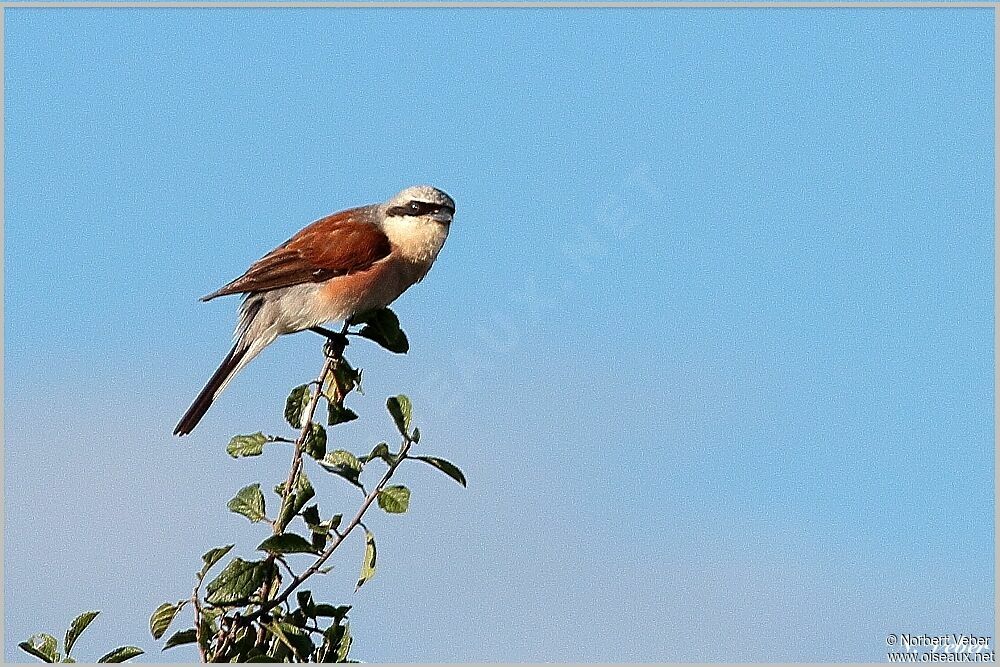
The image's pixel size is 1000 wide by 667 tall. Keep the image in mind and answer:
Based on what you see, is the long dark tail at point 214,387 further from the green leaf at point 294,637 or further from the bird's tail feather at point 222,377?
the green leaf at point 294,637

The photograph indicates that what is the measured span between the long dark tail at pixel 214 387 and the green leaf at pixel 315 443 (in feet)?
6.72

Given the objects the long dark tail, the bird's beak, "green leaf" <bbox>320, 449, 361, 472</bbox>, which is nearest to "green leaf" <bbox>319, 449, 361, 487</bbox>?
"green leaf" <bbox>320, 449, 361, 472</bbox>

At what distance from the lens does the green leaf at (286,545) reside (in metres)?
3.24

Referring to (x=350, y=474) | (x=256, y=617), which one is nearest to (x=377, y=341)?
(x=350, y=474)

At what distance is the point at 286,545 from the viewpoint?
325cm

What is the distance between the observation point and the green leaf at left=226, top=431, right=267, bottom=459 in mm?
3568

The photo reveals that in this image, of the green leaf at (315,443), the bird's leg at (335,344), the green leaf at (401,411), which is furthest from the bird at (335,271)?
the green leaf at (401,411)

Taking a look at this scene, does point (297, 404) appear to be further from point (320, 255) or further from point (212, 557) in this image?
point (320, 255)

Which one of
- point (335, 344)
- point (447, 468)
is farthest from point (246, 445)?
point (335, 344)

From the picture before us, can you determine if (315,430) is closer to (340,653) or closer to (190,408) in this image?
(340,653)

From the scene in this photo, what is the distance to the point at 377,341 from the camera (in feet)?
15.0

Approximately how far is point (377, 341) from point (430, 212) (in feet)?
5.60

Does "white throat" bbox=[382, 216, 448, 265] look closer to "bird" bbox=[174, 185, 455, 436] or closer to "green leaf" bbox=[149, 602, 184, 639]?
"bird" bbox=[174, 185, 455, 436]

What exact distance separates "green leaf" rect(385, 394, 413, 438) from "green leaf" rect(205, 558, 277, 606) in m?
0.60
